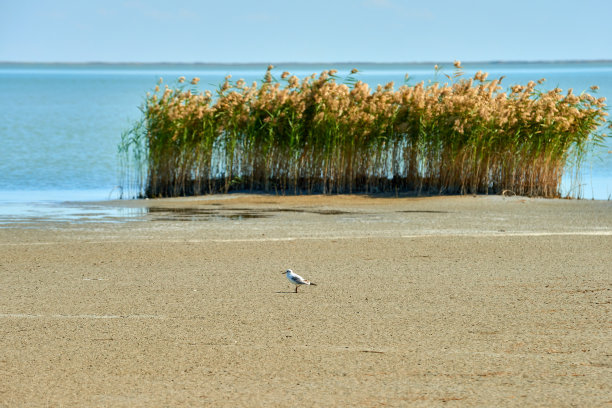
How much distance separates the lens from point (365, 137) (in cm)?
1880

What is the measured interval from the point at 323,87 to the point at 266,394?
43.1 ft

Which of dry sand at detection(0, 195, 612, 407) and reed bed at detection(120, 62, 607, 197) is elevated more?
reed bed at detection(120, 62, 607, 197)

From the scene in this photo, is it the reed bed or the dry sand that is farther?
the reed bed

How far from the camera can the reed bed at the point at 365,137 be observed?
18344mm

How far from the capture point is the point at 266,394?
20.1ft

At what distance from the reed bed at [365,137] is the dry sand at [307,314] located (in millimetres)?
3647

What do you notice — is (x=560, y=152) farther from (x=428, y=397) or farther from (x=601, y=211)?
(x=428, y=397)

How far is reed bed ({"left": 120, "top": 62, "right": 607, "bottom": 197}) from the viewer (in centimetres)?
1834

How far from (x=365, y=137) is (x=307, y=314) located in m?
10.7

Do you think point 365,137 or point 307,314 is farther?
point 365,137

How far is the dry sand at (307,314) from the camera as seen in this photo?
6266 millimetres

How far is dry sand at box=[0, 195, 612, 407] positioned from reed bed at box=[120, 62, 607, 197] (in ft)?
12.0

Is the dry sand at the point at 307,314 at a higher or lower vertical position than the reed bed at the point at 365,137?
lower

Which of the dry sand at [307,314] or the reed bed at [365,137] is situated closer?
the dry sand at [307,314]
